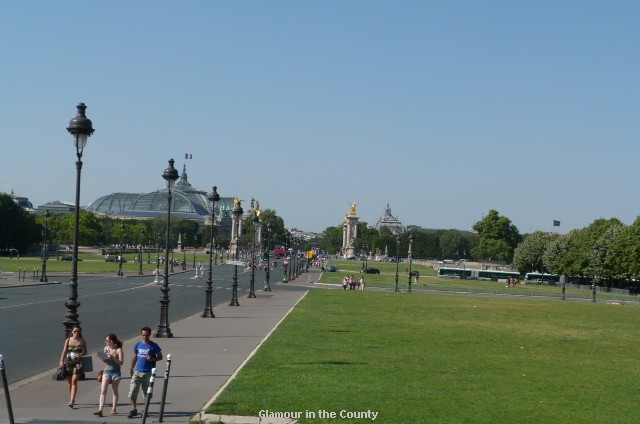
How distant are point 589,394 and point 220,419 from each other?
26.9 ft

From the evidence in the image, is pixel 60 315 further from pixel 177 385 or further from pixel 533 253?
pixel 533 253

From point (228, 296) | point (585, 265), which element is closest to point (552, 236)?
point (585, 265)

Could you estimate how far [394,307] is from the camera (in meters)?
56.0

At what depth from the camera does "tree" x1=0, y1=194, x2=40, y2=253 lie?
499 feet

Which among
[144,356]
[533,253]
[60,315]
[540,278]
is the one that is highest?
[533,253]

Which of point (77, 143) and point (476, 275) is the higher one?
point (77, 143)

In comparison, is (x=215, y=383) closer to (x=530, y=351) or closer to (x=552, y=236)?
(x=530, y=351)

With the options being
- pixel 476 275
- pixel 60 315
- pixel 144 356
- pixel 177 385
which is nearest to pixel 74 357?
pixel 144 356

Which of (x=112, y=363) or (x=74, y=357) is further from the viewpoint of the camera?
(x=74, y=357)

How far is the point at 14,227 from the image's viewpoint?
155500 millimetres

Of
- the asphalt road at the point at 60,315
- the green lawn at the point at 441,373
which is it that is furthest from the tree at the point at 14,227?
the green lawn at the point at 441,373

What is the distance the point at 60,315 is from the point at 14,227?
397 ft

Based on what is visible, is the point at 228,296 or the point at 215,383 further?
the point at 228,296

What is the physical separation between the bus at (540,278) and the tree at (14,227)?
266ft
